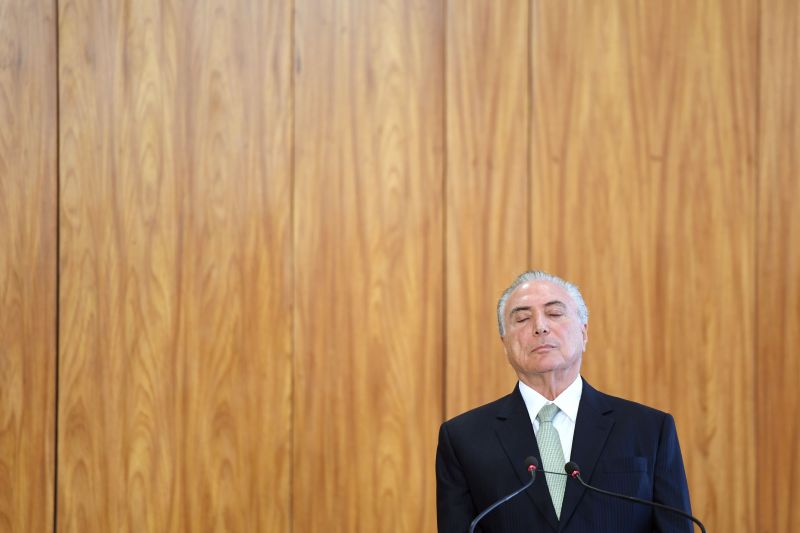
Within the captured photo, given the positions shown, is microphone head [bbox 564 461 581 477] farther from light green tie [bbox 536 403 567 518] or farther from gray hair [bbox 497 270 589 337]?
gray hair [bbox 497 270 589 337]

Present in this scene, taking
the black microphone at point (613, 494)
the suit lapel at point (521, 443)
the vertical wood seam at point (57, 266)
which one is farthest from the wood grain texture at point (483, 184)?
the black microphone at point (613, 494)

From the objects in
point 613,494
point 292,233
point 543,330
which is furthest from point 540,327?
point 292,233

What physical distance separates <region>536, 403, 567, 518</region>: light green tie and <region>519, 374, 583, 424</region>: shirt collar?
15 mm

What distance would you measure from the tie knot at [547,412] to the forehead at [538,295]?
27cm

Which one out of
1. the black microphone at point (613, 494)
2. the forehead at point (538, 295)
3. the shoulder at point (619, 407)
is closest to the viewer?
the black microphone at point (613, 494)

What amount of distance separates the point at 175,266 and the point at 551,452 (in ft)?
6.00

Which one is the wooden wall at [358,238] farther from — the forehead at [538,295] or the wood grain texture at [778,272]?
the forehead at [538,295]

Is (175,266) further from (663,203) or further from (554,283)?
(663,203)

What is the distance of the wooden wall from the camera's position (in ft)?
11.8

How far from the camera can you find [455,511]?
2346mm

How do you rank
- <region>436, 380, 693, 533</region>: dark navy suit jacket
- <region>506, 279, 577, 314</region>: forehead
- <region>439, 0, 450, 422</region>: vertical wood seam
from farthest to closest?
<region>439, 0, 450, 422</region>: vertical wood seam, <region>506, 279, 577, 314</region>: forehead, <region>436, 380, 693, 533</region>: dark navy suit jacket

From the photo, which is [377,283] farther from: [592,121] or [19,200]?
[19,200]

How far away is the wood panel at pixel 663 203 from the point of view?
3.76m

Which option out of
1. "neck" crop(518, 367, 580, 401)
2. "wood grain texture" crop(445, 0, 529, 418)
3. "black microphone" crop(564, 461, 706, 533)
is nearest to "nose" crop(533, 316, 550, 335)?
"neck" crop(518, 367, 580, 401)
